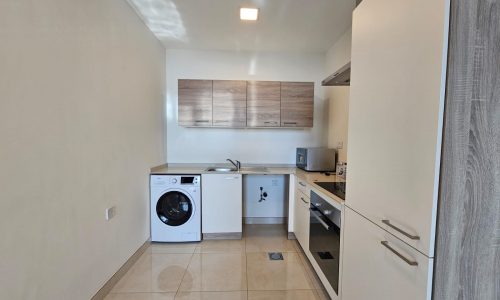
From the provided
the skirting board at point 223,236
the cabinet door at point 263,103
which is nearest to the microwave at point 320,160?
the cabinet door at point 263,103

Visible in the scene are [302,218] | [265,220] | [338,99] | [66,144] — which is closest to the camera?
[66,144]

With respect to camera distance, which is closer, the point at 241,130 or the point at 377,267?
the point at 377,267

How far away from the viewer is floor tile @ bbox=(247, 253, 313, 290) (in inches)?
83.0

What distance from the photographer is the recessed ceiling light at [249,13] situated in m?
2.32

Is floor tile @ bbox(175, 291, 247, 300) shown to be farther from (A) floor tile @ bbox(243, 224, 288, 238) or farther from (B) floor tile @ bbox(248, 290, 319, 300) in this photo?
(A) floor tile @ bbox(243, 224, 288, 238)

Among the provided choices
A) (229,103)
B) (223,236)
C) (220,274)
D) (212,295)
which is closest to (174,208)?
(223,236)

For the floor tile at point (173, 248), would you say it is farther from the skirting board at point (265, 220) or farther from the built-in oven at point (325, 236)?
the built-in oven at point (325, 236)

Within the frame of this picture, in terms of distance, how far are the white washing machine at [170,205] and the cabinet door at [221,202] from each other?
87mm

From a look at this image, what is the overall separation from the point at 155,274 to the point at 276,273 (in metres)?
1.19

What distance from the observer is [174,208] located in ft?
9.78

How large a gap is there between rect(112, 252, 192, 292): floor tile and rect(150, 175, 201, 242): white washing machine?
0.96 ft

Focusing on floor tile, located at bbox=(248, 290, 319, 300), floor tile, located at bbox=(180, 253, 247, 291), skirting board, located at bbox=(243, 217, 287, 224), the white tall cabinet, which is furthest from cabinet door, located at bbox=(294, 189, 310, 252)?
the white tall cabinet

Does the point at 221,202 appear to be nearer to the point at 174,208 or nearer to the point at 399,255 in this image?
the point at 174,208

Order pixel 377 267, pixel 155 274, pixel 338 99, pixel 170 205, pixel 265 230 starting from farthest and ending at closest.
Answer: pixel 265 230 → pixel 338 99 → pixel 170 205 → pixel 155 274 → pixel 377 267
